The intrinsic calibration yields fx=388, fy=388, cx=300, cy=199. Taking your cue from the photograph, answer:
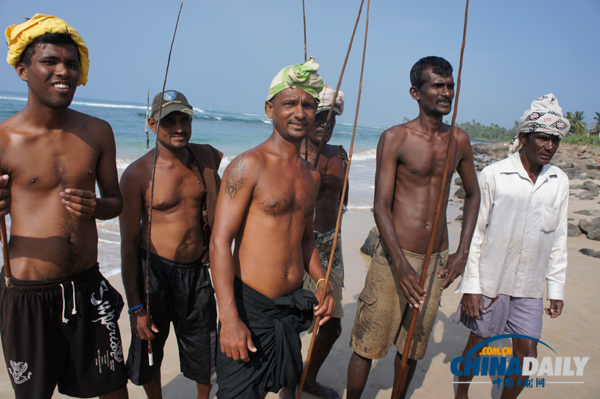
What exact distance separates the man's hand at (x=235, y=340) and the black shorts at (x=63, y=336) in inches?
30.7

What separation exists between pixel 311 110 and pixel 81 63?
4.14 ft

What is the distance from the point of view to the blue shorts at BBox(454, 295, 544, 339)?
2.71 m

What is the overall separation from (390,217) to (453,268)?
1.99 feet

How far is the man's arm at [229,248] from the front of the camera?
5.69 feet

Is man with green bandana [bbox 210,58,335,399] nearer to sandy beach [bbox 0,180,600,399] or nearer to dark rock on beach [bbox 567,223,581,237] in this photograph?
sandy beach [bbox 0,180,600,399]

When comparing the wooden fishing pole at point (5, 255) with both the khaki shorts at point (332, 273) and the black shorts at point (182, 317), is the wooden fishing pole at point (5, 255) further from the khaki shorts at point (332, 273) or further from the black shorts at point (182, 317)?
the khaki shorts at point (332, 273)

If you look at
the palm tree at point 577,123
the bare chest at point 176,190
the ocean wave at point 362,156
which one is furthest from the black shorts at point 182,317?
the palm tree at point 577,123

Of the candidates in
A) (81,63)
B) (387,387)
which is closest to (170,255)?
(81,63)

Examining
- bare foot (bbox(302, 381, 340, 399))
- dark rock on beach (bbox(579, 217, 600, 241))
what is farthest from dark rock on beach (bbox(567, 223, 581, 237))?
bare foot (bbox(302, 381, 340, 399))

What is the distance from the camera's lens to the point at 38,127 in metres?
1.89

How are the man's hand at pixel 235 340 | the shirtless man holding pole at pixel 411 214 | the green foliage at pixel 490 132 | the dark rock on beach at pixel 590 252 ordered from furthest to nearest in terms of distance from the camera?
the green foliage at pixel 490 132 < the dark rock on beach at pixel 590 252 < the shirtless man holding pole at pixel 411 214 < the man's hand at pixel 235 340

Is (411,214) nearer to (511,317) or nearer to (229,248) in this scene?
(511,317)

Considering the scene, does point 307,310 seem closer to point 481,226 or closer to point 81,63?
point 481,226

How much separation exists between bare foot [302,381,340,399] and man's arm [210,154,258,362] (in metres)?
1.45
